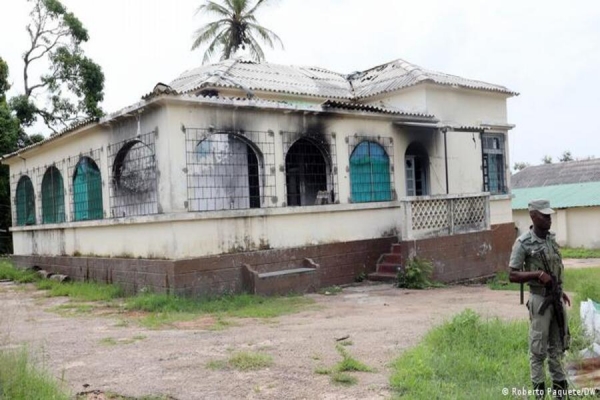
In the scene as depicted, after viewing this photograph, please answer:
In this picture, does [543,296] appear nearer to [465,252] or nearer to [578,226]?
[465,252]

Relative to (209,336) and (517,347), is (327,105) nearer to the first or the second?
(209,336)

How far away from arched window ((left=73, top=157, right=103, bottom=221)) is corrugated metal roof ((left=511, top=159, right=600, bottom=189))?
26487 mm

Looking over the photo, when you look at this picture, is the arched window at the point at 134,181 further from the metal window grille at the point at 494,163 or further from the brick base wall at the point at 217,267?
the metal window grille at the point at 494,163

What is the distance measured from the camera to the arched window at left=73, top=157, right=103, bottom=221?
41.0 feet

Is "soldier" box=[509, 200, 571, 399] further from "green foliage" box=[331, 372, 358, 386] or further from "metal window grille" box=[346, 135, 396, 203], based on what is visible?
"metal window grille" box=[346, 135, 396, 203]

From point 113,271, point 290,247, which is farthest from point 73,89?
point 290,247

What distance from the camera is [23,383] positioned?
4422 mm

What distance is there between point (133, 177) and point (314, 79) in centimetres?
652

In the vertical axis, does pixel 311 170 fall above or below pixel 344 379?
above

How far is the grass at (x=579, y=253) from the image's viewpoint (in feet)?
69.2

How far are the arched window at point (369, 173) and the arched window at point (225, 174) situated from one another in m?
2.28

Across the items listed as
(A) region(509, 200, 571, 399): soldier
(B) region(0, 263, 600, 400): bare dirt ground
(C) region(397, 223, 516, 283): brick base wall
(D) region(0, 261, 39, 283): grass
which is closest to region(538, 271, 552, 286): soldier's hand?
(A) region(509, 200, 571, 399): soldier

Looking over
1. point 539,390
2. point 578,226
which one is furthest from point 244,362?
point 578,226

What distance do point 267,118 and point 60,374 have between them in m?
6.57
